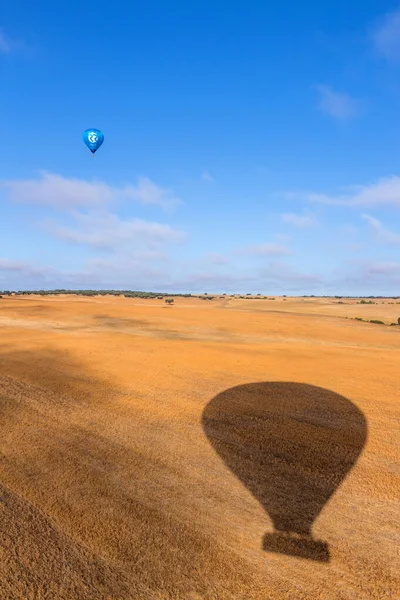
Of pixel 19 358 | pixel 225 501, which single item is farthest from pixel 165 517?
pixel 19 358

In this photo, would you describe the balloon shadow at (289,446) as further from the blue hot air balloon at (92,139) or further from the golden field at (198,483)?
the blue hot air balloon at (92,139)

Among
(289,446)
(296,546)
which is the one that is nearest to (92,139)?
(289,446)

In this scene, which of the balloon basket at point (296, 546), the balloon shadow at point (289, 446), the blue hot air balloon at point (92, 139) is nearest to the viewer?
the balloon basket at point (296, 546)

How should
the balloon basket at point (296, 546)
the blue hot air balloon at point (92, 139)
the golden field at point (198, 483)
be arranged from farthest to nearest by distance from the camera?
the blue hot air balloon at point (92, 139), the balloon basket at point (296, 546), the golden field at point (198, 483)

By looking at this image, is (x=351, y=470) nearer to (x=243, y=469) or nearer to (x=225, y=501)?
(x=243, y=469)

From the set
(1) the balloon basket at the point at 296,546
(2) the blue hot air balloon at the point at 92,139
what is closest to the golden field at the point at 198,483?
(1) the balloon basket at the point at 296,546

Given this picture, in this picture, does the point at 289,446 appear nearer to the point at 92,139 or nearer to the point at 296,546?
the point at 296,546

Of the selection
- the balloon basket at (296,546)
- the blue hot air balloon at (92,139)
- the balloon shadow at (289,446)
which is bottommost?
the balloon basket at (296,546)
